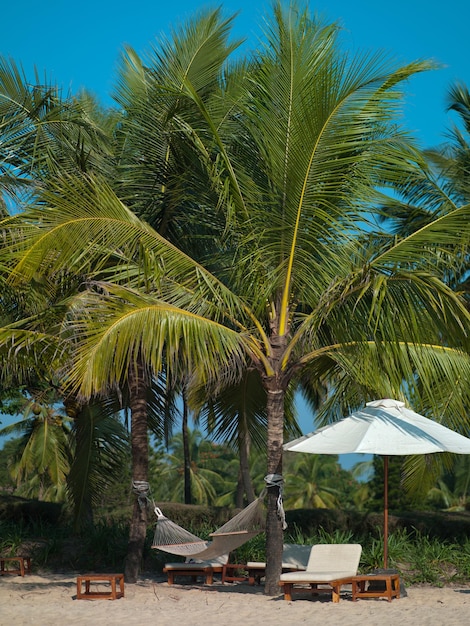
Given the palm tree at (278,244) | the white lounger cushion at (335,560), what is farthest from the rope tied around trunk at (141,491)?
the white lounger cushion at (335,560)

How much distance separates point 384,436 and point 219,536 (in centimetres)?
208

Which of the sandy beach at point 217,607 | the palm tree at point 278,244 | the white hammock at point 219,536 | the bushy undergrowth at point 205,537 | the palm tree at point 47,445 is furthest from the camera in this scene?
the palm tree at point 47,445

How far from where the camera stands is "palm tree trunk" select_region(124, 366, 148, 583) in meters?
10.8

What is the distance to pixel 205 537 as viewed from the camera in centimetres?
1241

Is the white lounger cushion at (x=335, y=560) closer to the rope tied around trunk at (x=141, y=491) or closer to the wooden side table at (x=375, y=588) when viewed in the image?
the wooden side table at (x=375, y=588)

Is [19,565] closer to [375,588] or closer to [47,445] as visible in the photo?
[375,588]

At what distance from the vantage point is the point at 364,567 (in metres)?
10.8

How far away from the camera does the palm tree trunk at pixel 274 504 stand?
945 centimetres

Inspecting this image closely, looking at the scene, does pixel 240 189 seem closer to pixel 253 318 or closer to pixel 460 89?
pixel 253 318

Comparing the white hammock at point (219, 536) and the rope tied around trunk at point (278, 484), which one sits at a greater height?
the rope tied around trunk at point (278, 484)

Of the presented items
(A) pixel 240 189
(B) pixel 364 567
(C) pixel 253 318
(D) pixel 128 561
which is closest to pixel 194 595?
(D) pixel 128 561

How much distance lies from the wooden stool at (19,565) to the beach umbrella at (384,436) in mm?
4392

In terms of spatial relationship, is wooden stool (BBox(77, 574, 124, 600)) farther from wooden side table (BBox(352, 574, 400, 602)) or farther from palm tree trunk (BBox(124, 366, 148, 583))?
wooden side table (BBox(352, 574, 400, 602))

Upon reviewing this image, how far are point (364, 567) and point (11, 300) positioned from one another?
5724 mm
